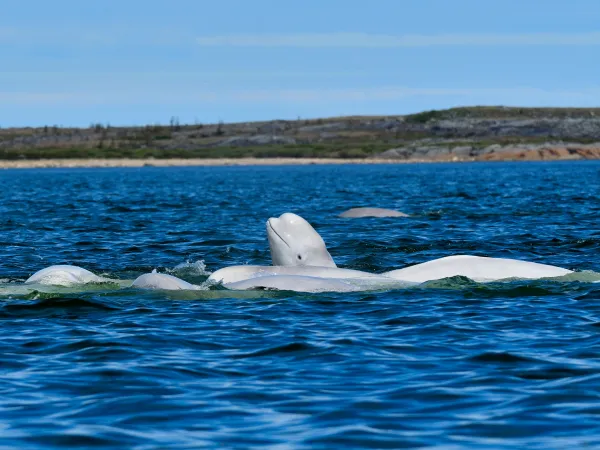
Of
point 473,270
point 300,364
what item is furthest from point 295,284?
point 300,364

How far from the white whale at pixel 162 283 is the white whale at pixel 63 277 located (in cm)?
113

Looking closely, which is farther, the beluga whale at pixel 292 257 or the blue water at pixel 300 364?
the beluga whale at pixel 292 257

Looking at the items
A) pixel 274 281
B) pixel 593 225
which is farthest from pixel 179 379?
pixel 593 225

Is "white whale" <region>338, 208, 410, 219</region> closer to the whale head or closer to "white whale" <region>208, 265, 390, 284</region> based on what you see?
the whale head

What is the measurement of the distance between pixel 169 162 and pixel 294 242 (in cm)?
17392

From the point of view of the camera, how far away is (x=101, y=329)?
587 inches

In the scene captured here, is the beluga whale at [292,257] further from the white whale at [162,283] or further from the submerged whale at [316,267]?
the white whale at [162,283]

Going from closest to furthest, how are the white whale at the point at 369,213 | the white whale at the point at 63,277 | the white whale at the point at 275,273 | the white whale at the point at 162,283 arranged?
the white whale at the point at 162,283
the white whale at the point at 275,273
the white whale at the point at 63,277
the white whale at the point at 369,213

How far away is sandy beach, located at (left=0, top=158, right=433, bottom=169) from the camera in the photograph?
18300 cm

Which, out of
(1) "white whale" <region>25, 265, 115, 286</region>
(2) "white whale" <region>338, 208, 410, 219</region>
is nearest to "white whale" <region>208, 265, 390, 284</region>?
(1) "white whale" <region>25, 265, 115, 286</region>

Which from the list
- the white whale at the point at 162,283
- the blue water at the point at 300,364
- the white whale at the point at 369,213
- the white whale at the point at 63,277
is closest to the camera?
the blue water at the point at 300,364

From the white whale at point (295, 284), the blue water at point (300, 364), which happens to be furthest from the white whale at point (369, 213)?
the white whale at point (295, 284)

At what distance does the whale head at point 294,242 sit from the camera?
18.5 metres

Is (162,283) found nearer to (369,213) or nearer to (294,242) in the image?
(294,242)
